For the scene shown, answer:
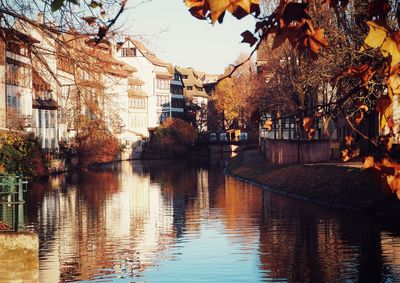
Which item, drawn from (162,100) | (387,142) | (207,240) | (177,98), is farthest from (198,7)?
(177,98)

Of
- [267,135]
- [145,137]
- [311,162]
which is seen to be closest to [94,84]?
[311,162]

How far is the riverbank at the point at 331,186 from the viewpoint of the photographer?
34.2 metres


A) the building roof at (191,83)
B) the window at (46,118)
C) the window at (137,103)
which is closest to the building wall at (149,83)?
the window at (137,103)

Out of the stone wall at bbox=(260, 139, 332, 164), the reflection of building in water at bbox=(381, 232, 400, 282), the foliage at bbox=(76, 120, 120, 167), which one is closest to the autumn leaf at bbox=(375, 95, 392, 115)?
the reflection of building in water at bbox=(381, 232, 400, 282)

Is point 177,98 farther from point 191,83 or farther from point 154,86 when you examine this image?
point 191,83

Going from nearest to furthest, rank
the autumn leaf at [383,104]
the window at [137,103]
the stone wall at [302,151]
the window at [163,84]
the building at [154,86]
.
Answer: the autumn leaf at [383,104] < the stone wall at [302,151] < the window at [137,103] < the building at [154,86] < the window at [163,84]

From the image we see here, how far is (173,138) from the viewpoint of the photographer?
11550 centimetres

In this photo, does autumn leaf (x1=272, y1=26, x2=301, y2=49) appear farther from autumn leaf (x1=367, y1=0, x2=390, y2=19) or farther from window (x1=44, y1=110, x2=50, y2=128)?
window (x1=44, y1=110, x2=50, y2=128)

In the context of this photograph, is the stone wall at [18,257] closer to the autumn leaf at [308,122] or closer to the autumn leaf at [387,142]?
the autumn leaf at [308,122]

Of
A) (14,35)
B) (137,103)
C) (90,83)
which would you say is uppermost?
(137,103)

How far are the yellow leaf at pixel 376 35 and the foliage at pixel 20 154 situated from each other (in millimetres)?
51097

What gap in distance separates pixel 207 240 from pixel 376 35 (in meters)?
24.3

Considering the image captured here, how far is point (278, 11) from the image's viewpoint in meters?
3.69

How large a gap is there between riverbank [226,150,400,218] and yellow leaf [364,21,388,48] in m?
23.9
